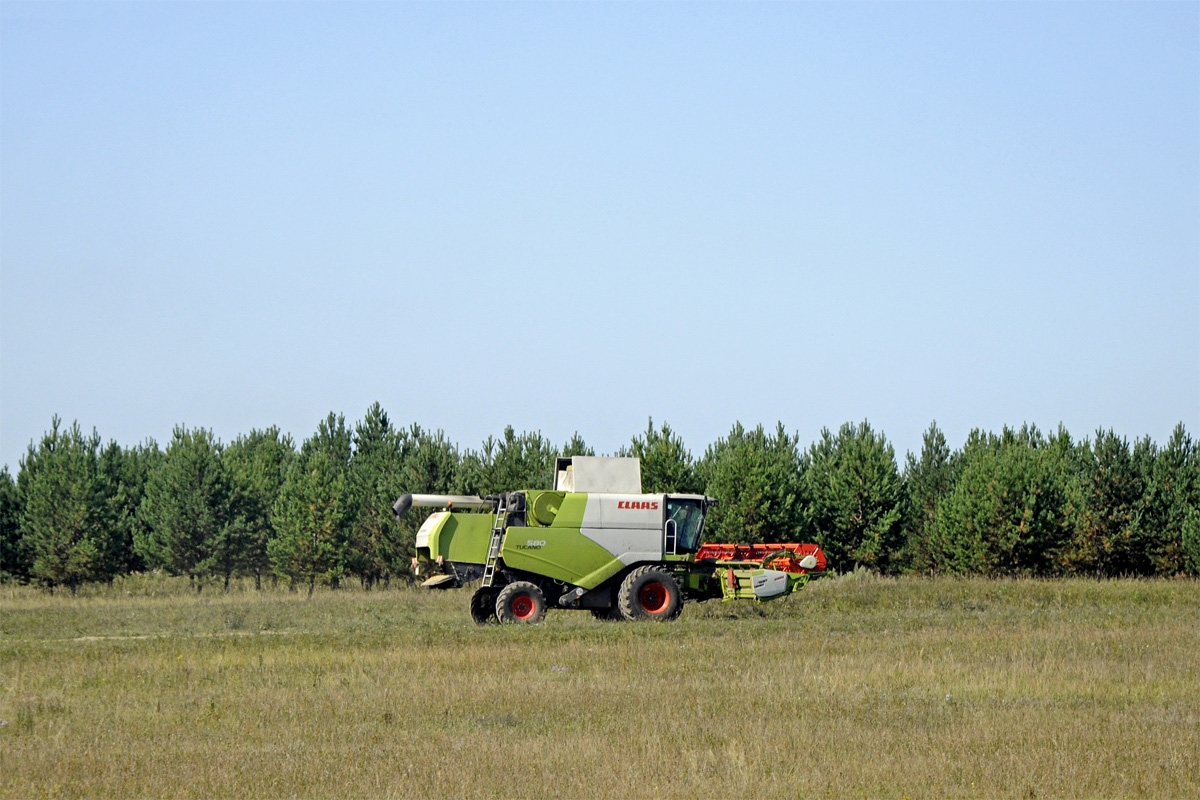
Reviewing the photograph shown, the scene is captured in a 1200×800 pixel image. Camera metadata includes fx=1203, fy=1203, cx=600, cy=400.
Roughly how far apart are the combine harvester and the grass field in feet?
4.07

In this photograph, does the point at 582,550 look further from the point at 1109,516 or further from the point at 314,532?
the point at 1109,516

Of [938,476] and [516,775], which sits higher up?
[938,476]

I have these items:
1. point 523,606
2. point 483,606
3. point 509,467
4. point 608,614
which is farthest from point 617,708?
point 509,467

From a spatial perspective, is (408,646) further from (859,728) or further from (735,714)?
(859,728)

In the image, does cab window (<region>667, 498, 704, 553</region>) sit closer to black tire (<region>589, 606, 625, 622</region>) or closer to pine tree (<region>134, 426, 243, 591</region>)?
black tire (<region>589, 606, 625, 622</region>)

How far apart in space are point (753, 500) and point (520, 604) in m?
20.0

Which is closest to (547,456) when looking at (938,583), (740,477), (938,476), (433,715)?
(740,477)

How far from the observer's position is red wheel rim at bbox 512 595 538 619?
86.9 ft

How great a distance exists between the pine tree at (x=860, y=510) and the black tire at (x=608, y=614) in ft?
66.9

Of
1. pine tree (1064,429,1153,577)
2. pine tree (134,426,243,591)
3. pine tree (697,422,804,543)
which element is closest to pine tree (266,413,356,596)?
pine tree (134,426,243,591)

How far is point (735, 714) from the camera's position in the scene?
14.7 m

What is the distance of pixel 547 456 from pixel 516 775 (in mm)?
33491

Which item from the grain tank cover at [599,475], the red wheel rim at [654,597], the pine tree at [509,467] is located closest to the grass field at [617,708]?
the red wheel rim at [654,597]

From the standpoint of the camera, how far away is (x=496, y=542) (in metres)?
26.8
